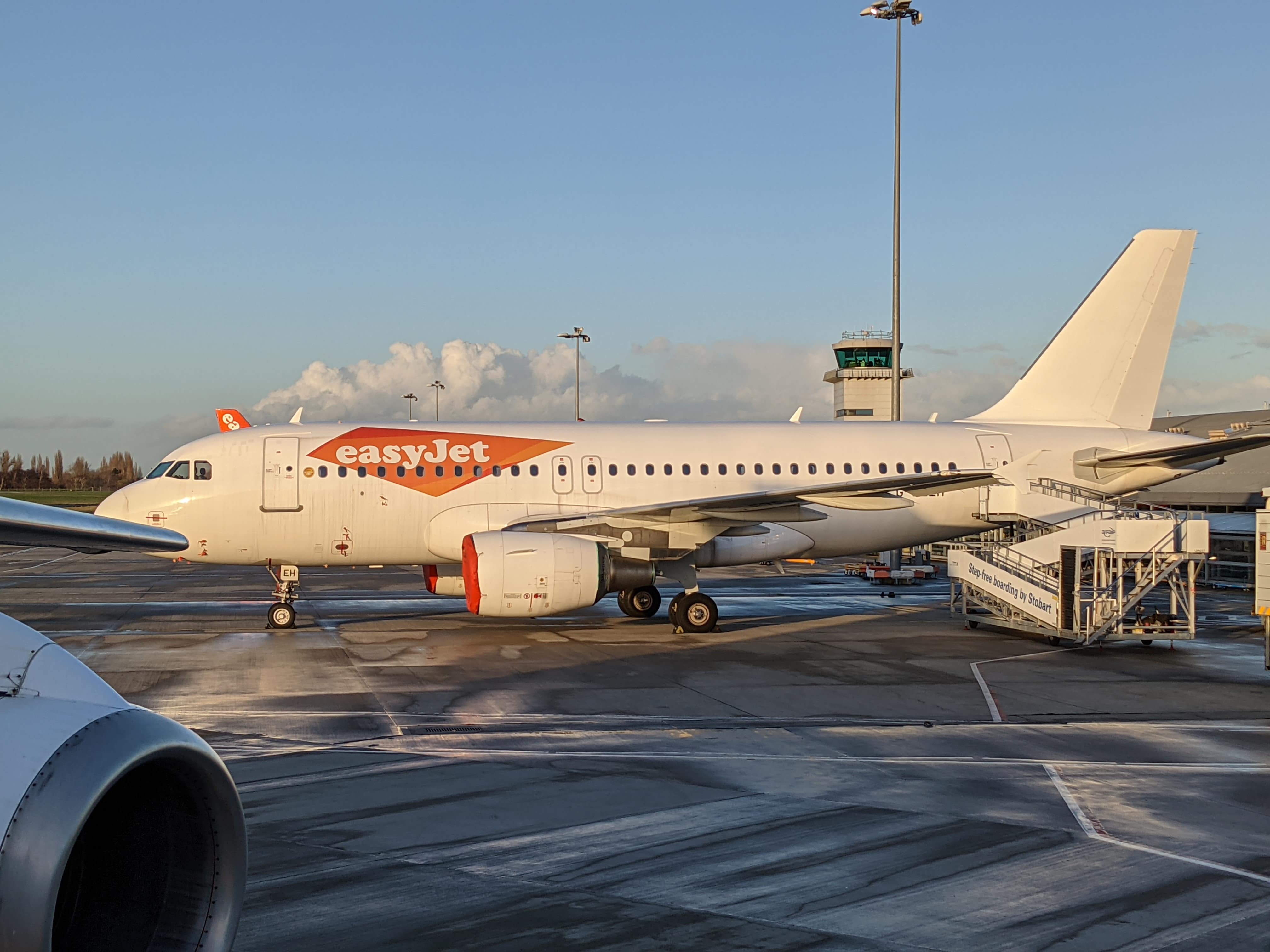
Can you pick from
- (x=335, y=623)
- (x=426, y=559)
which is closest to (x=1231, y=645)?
Answer: (x=426, y=559)

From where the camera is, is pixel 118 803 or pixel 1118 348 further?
pixel 1118 348

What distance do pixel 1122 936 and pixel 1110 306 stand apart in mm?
20181

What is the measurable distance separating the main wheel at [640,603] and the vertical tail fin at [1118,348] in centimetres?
840

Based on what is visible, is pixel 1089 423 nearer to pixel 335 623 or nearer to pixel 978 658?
pixel 978 658

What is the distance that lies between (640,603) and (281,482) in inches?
295

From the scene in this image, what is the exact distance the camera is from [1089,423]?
2395 centimetres

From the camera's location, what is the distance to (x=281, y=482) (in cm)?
2034

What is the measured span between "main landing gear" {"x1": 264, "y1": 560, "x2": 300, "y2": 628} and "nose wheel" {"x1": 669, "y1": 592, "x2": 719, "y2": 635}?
7192mm

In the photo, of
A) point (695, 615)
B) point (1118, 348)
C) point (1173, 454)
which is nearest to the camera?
point (695, 615)

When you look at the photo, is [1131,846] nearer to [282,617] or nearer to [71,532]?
[71,532]

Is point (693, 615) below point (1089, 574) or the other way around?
below

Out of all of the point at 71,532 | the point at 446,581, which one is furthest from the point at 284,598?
the point at 71,532

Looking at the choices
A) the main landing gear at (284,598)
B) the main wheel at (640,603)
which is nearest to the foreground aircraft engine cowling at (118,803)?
the main landing gear at (284,598)

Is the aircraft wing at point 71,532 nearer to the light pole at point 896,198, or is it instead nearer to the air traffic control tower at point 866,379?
the light pole at point 896,198
